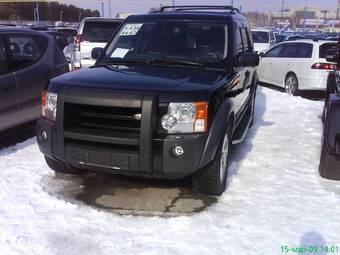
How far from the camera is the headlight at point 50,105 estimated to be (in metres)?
4.39

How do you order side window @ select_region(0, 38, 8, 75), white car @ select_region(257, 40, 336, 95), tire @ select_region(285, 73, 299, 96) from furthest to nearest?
tire @ select_region(285, 73, 299, 96) < white car @ select_region(257, 40, 336, 95) < side window @ select_region(0, 38, 8, 75)

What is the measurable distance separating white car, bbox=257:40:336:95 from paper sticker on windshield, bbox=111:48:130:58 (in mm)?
7324

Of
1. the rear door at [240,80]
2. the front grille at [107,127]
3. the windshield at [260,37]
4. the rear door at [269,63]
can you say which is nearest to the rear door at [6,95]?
the front grille at [107,127]

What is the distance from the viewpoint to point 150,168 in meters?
4.04

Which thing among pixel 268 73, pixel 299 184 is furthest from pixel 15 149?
pixel 268 73

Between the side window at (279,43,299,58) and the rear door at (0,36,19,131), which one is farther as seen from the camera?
the side window at (279,43,299,58)

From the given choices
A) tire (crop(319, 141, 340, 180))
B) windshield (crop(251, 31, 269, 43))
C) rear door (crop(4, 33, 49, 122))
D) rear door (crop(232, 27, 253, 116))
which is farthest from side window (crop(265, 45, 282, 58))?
tire (crop(319, 141, 340, 180))

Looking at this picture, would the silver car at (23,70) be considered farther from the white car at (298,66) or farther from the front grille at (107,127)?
the white car at (298,66)

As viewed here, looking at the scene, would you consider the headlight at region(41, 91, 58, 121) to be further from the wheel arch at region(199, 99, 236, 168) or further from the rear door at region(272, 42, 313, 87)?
the rear door at region(272, 42, 313, 87)

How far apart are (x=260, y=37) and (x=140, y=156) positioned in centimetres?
1761

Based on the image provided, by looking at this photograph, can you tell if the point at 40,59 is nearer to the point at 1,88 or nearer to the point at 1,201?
the point at 1,88

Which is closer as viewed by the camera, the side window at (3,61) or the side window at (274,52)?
the side window at (3,61)

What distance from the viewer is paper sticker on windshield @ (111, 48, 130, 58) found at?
17.9ft

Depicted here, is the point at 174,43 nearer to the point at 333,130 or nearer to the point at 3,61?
the point at 333,130
